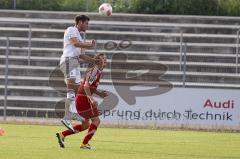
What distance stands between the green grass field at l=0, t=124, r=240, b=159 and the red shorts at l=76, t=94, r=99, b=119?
0.69 metres

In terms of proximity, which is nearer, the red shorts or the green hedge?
the red shorts

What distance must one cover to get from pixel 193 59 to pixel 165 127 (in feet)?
16.3

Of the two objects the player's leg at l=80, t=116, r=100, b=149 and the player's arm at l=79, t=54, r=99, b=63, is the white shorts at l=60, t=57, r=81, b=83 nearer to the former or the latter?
the player's arm at l=79, t=54, r=99, b=63

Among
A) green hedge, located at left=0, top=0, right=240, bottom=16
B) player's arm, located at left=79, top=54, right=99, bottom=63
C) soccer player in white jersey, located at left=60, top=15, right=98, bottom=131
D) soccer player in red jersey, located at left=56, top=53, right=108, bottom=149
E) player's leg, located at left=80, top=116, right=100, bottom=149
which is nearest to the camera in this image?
player's leg, located at left=80, top=116, right=100, bottom=149

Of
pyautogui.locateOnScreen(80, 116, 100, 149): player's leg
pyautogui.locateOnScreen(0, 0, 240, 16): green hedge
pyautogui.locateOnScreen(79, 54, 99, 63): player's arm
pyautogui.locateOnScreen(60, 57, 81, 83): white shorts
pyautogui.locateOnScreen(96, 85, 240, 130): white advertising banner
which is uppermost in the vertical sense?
pyautogui.locateOnScreen(0, 0, 240, 16): green hedge

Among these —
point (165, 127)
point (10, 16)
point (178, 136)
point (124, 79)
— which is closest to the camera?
point (178, 136)

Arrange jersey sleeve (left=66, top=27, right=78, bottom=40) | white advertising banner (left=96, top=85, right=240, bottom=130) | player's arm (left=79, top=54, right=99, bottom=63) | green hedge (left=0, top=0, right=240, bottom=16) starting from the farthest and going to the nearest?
green hedge (left=0, top=0, right=240, bottom=16)
white advertising banner (left=96, top=85, right=240, bottom=130)
jersey sleeve (left=66, top=27, right=78, bottom=40)
player's arm (left=79, top=54, right=99, bottom=63)

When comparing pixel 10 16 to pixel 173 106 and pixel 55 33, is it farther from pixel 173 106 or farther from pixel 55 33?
pixel 173 106

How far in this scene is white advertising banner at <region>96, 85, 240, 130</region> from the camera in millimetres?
25797

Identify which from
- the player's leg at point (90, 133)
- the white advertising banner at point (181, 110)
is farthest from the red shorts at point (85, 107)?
the white advertising banner at point (181, 110)

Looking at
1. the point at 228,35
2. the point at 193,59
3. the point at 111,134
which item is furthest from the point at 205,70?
the point at 111,134

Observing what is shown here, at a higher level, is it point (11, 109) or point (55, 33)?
point (55, 33)

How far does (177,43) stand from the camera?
30.6 meters

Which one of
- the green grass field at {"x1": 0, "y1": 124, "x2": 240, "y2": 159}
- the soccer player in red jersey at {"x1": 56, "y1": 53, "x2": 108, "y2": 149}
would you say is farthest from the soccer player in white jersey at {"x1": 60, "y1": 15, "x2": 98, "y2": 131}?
the green grass field at {"x1": 0, "y1": 124, "x2": 240, "y2": 159}
